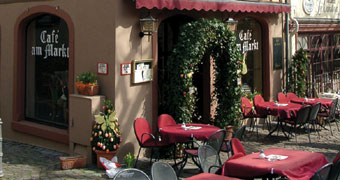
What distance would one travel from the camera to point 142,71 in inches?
387

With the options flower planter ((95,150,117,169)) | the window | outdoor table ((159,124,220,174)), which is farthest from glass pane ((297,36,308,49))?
flower planter ((95,150,117,169))

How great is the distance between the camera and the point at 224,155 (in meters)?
9.88

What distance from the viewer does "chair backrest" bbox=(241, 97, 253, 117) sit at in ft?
38.9

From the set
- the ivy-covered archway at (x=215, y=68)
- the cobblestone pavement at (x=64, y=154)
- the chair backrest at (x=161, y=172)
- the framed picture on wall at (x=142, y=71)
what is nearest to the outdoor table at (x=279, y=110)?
the cobblestone pavement at (x=64, y=154)

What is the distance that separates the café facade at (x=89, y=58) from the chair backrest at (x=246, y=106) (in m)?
0.86

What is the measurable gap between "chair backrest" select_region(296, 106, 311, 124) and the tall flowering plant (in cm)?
419

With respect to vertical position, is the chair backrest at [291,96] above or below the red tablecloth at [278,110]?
above

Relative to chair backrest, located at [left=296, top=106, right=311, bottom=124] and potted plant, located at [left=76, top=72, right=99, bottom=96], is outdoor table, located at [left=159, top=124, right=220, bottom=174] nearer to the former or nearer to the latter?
potted plant, located at [left=76, top=72, right=99, bottom=96]

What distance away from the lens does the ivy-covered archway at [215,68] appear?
9547 millimetres

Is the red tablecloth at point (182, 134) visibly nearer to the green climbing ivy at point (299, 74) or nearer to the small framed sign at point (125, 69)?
the small framed sign at point (125, 69)

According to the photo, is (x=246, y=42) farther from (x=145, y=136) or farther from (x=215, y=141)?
(x=215, y=141)

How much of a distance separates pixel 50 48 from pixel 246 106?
15.5 ft

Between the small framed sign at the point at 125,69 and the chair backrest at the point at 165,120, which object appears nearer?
the chair backrest at the point at 165,120

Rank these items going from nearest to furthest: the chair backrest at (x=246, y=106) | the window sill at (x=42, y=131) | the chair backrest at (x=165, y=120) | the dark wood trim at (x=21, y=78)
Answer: the chair backrest at (x=165, y=120)
the window sill at (x=42, y=131)
the dark wood trim at (x=21, y=78)
the chair backrest at (x=246, y=106)
